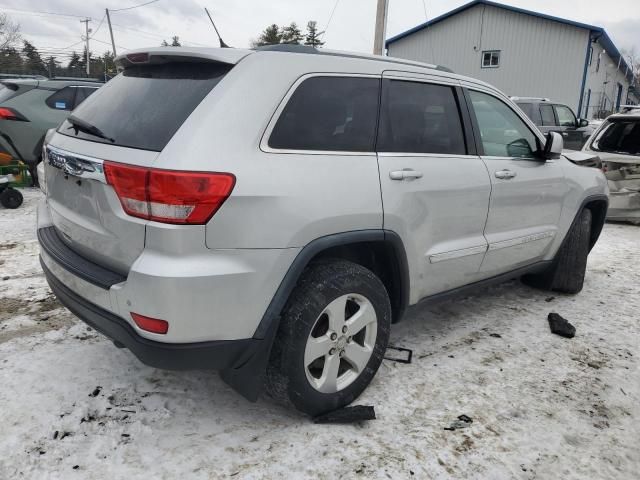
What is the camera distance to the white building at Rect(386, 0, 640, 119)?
23.7 meters

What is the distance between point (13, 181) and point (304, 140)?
5994 mm

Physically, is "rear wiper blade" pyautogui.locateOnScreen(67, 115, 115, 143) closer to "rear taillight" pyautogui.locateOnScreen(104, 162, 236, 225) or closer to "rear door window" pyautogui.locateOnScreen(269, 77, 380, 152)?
"rear taillight" pyautogui.locateOnScreen(104, 162, 236, 225)

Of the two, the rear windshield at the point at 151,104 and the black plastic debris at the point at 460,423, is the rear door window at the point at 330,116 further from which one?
the black plastic debris at the point at 460,423

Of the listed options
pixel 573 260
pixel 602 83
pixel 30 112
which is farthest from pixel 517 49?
pixel 573 260

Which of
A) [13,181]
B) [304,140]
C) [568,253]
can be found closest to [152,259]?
[304,140]

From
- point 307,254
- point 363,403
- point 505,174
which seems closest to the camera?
point 307,254

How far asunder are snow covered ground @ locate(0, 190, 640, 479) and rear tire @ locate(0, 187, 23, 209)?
3.67 meters

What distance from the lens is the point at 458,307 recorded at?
421cm

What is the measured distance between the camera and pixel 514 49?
25109 mm

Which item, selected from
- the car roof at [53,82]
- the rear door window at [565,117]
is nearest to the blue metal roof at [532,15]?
the rear door window at [565,117]

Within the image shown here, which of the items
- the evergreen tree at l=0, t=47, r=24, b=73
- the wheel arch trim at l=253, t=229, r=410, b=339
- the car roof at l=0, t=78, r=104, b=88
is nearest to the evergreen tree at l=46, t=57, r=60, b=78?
the evergreen tree at l=0, t=47, r=24, b=73

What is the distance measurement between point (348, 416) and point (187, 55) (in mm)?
1894

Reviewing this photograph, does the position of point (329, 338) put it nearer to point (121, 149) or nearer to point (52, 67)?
point (121, 149)

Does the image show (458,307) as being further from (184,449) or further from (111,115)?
(111,115)
